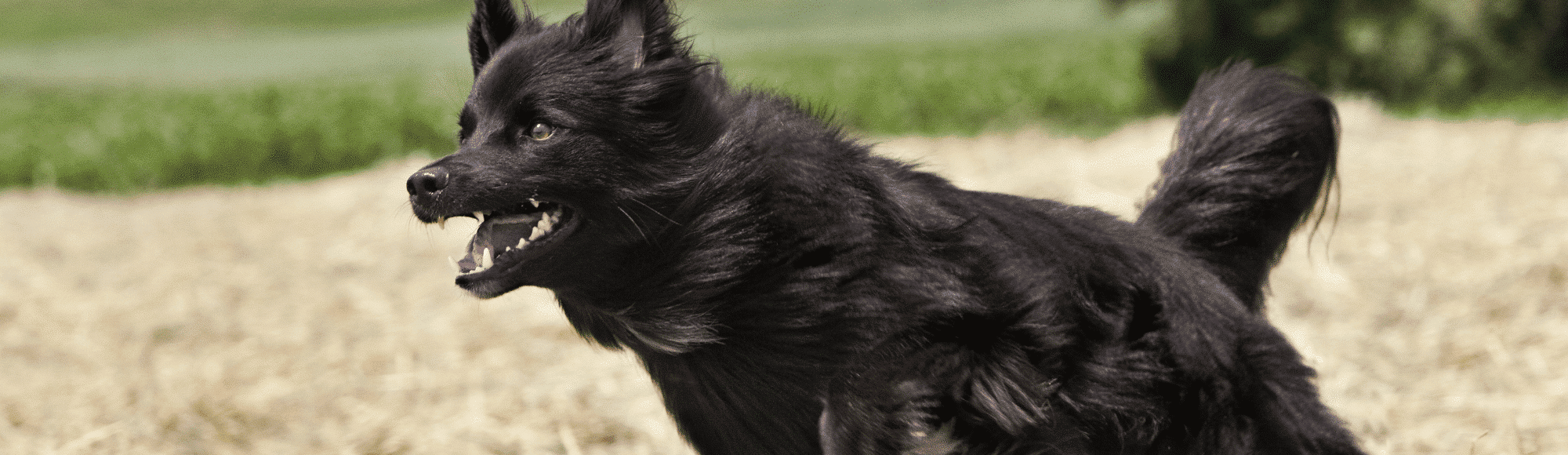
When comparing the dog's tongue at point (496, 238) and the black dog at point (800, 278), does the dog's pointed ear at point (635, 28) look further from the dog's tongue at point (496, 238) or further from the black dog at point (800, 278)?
the dog's tongue at point (496, 238)

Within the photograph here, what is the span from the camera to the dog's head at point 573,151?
8.00 feet

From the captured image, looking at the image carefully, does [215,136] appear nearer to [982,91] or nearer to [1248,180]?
[982,91]

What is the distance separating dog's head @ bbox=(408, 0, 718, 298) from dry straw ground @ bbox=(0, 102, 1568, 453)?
69 cm

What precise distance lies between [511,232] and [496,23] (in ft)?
1.98

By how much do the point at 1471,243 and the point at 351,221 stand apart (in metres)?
7.66

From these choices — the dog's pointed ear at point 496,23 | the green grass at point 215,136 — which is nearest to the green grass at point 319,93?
the green grass at point 215,136

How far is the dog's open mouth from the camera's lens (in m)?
2.46

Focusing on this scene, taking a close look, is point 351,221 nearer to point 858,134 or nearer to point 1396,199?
point 858,134

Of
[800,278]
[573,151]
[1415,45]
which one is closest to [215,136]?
[573,151]

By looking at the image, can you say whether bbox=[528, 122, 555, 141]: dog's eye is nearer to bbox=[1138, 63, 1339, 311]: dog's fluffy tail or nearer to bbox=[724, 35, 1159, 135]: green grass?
bbox=[1138, 63, 1339, 311]: dog's fluffy tail

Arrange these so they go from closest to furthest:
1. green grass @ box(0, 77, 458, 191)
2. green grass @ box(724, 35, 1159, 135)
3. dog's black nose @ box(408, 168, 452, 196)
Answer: dog's black nose @ box(408, 168, 452, 196), green grass @ box(0, 77, 458, 191), green grass @ box(724, 35, 1159, 135)

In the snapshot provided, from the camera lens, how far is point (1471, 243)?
6.36 metres

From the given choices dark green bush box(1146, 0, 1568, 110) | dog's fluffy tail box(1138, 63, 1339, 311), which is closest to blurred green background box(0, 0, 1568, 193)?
dark green bush box(1146, 0, 1568, 110)

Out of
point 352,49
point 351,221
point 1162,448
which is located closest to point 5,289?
point 351,221
